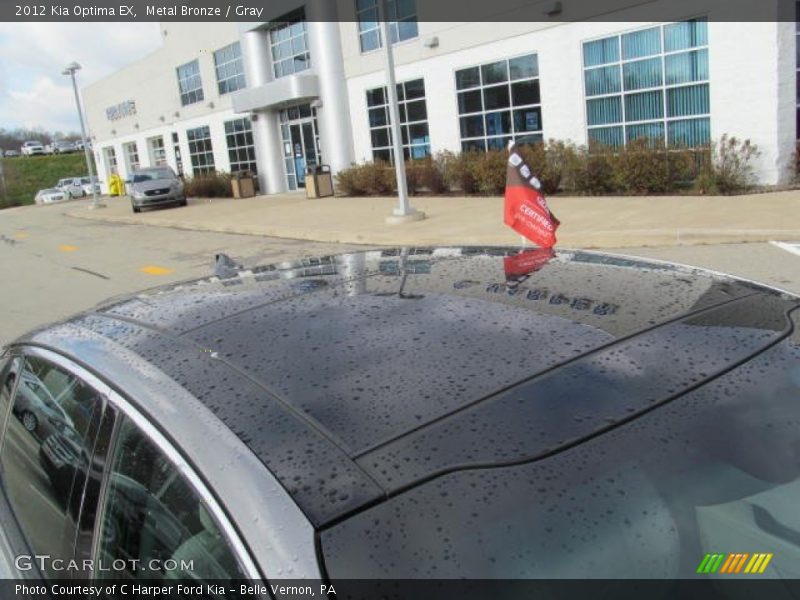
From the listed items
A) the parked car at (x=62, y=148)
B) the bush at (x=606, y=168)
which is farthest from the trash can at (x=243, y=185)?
the parked car at (x=62, y=148)

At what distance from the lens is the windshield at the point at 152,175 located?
2773 centimetres

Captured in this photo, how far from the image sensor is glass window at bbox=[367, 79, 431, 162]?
850 inches

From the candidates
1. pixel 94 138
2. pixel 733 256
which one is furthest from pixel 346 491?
pixel 94 138

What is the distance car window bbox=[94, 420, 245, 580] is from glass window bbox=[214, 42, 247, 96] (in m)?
31.0

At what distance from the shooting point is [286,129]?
28844mm

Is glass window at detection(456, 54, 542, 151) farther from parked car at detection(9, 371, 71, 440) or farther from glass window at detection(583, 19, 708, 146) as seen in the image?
parked car at detection(9, 371, 71, 440)

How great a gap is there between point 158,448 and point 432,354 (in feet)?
2.12

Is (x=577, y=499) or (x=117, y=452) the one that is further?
Result: (x=117, y=452)

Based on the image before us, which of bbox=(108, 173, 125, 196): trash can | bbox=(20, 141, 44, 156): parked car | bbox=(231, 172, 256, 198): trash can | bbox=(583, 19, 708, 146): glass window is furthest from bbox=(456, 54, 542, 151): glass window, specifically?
bbox=(20, 141, 44, 156): parked car

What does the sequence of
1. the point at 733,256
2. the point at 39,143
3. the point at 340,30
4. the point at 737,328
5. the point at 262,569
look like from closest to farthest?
the point at 262,569, the point at 737,328, the point at 733,256, the point at 340,30, the point at 39,143

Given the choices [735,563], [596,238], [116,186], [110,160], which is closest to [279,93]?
[596,238]

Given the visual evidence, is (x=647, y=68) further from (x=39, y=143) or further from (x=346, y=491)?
(x=39, y=143)

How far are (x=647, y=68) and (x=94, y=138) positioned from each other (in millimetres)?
45524

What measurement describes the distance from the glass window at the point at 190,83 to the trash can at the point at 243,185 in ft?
23.3
